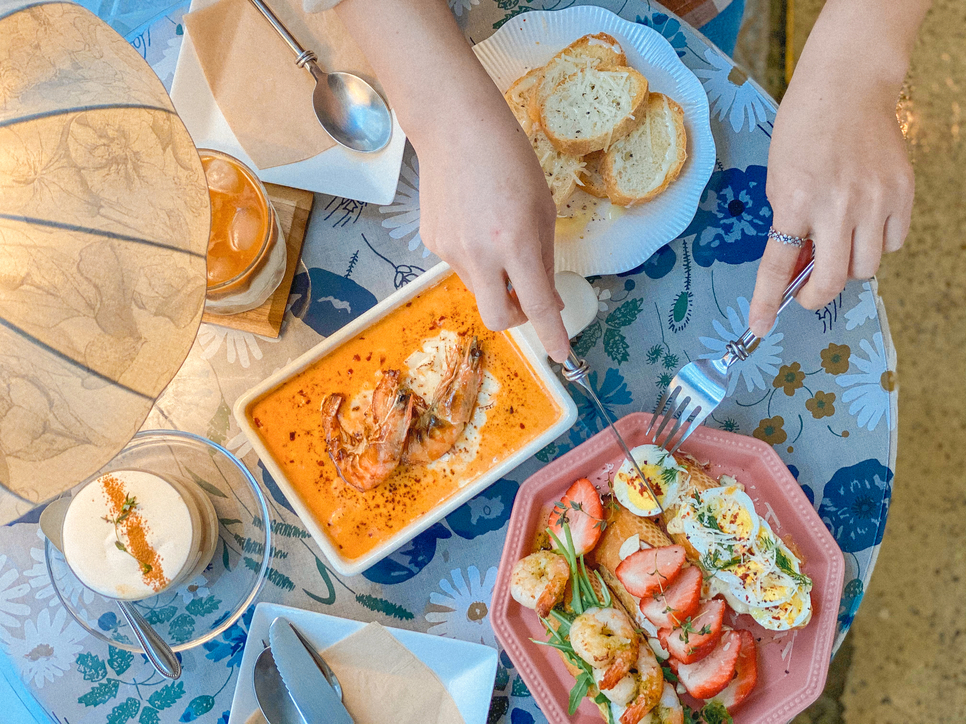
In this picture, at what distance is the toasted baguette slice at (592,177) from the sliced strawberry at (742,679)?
0.78 m

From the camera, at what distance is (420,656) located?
1.08 meters

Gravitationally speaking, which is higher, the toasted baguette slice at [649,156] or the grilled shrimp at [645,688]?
the toasted baguette slice at [649,156]

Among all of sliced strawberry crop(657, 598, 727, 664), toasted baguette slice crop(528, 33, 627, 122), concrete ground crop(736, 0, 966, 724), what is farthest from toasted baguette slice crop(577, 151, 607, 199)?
concrete ground crop(736, 0, 966, 724)

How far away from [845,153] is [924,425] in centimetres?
151

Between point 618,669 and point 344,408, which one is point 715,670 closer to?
point 618,669

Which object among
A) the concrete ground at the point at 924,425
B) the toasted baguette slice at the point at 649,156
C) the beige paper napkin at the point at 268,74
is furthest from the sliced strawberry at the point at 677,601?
the concrete ground at the point at 924,425

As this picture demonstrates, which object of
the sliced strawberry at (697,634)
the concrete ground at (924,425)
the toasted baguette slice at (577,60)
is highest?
the toasted baguette slice at (577,60)

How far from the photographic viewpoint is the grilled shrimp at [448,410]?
110 cm

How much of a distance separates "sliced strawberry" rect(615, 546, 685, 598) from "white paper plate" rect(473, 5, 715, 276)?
480mm

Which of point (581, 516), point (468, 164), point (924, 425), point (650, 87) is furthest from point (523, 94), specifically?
point (924, 425)

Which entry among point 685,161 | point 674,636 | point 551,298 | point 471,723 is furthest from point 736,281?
point 471,723

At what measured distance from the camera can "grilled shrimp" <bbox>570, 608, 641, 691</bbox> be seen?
1016mm

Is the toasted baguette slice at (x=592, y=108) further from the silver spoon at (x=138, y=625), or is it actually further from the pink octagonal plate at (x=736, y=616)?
the silver spoon at (x=138, y=625)

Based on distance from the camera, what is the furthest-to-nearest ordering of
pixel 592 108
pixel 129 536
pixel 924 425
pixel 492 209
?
1. pixel 924 425
2. pixel 592 108
3. pixel 129 536
4. pixel 492 209
